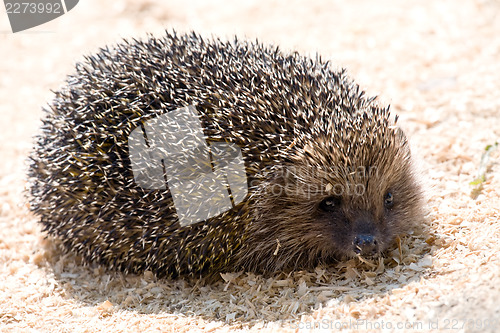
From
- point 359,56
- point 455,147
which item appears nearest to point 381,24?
point 359,56

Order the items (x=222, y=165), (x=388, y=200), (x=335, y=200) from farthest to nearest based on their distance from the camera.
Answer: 1. (x=388, y=200)
2. (x=335, y=200)
3. (x=222, y=165)

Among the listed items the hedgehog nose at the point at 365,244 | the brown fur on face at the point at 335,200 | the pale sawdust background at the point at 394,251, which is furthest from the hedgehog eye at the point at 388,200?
the hedgehog nose at the point at 365,244

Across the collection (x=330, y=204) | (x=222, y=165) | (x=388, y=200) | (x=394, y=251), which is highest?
(x=222, y=165)

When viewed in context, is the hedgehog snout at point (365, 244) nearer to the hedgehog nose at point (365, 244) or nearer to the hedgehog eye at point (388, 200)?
the hedgehog nose at point (365, 244)

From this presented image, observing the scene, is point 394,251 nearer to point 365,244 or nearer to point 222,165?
point 365,244

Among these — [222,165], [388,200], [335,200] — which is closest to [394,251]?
[388,200]

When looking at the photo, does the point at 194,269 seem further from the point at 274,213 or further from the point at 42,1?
the point at 42,1
